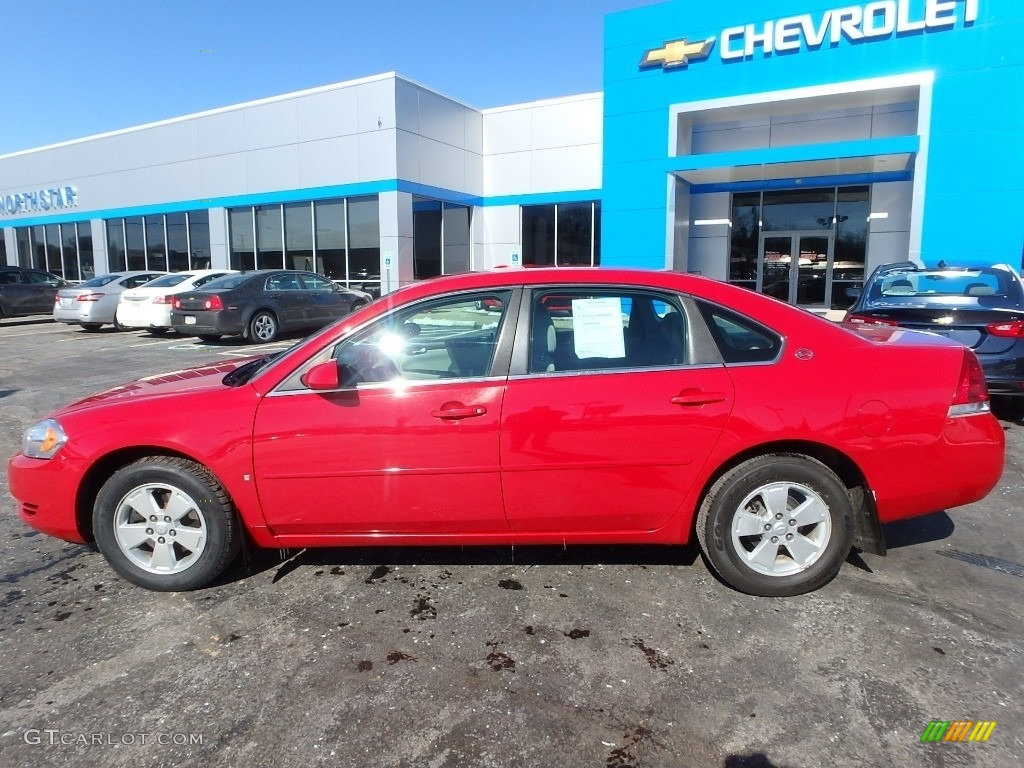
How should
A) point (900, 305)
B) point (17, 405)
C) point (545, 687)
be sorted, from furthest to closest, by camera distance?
point (17, 405), point (900, 305), point (545, 687)

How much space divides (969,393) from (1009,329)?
364 centimetres

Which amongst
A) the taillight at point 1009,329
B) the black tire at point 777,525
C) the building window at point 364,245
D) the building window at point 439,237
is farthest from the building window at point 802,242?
the black tire at point 777,525

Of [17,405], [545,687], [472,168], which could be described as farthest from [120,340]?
[545,687]

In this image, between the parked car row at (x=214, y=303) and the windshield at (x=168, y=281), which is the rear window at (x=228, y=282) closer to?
the parked car row at (x=214, y=303)

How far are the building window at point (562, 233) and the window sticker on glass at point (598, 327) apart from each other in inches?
702

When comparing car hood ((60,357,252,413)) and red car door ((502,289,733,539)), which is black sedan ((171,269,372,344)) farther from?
red car door ((502,289,733,539))

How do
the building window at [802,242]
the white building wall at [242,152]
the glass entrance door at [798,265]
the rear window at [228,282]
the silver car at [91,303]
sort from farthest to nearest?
the white building wall at [242,152] → the glass entrance door at [798,265] → the building window at [802,242] → the silver car at [91,303] → the rear window at [228,282]

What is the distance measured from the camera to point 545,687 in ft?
8.72

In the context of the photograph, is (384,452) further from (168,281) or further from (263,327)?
(168,281)

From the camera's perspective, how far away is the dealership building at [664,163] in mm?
15016

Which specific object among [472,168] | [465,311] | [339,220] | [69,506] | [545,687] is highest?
[472,168]

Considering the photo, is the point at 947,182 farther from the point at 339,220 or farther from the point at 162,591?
the point at 162,591

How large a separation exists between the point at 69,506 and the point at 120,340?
42.4ft

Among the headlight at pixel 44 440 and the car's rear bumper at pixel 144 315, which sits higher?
the car's rear bumper at pixel 144 315
